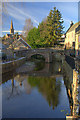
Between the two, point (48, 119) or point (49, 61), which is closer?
point (48, 119)

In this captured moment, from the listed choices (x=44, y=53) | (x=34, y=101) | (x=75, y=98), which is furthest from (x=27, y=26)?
(x=75, y=98)

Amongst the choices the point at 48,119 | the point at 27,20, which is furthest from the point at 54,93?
the point at 27,20

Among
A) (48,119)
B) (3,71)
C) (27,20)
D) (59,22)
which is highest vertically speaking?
(27,20)

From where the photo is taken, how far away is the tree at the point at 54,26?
1732 inches

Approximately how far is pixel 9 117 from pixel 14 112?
70 centimetres

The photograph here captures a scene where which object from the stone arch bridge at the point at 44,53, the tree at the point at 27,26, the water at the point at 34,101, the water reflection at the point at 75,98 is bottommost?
the water at the point at 34,101

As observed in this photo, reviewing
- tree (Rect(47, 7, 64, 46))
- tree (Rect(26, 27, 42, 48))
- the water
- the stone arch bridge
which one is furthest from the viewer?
tree (Rect(26, 27, 42, 48))

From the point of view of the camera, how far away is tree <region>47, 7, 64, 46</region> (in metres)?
44.0

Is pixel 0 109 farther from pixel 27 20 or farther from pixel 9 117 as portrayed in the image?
pixel 27 20

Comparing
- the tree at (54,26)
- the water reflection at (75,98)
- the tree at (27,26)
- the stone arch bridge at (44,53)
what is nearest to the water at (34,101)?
the water reflection at (75,98)

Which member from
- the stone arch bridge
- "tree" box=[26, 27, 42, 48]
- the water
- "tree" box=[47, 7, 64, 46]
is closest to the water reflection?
the water

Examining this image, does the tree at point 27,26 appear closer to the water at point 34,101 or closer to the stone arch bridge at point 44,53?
the stone arch bridge at point 44,53

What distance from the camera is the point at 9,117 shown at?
9.31 meters

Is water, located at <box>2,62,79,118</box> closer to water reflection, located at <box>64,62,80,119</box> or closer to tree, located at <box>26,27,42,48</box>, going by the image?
water reflection, located at <box>64,62,80,119</box>
